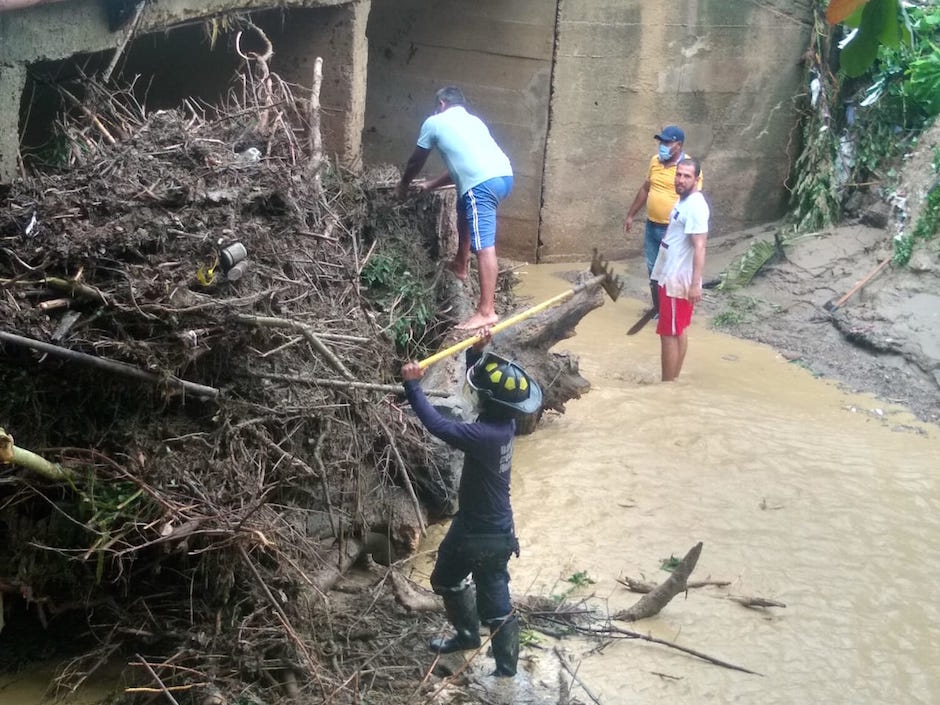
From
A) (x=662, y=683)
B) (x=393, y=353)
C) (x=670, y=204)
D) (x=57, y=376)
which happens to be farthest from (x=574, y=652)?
(x=670, y=204)

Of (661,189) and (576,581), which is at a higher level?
(661,189)

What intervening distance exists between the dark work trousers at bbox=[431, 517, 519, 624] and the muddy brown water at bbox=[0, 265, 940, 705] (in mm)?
388

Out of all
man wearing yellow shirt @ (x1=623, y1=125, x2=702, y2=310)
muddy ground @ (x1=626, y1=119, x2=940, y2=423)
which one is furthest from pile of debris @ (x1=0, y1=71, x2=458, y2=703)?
muddy ground @ (x1=626, y1=119, x2=940, y2=423)

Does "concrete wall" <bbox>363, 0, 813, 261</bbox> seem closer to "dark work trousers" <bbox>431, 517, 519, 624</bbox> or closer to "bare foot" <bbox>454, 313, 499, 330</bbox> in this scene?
"bare foot" <bbox>454, 313, 499, 330</bbox>

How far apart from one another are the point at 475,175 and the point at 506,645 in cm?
329

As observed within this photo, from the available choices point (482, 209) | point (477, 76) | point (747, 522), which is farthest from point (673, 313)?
point (477, 76)

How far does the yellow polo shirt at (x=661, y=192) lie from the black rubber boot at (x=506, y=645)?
5.35 metres

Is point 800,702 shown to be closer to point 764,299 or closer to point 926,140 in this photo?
point 764,299

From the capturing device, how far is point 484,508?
14.5ft

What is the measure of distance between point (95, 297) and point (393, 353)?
1905mm

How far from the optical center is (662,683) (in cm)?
454

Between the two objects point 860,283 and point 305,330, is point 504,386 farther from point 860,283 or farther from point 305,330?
point 860,283

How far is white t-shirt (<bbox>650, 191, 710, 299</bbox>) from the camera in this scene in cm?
765

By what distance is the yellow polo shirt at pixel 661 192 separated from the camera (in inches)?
354
